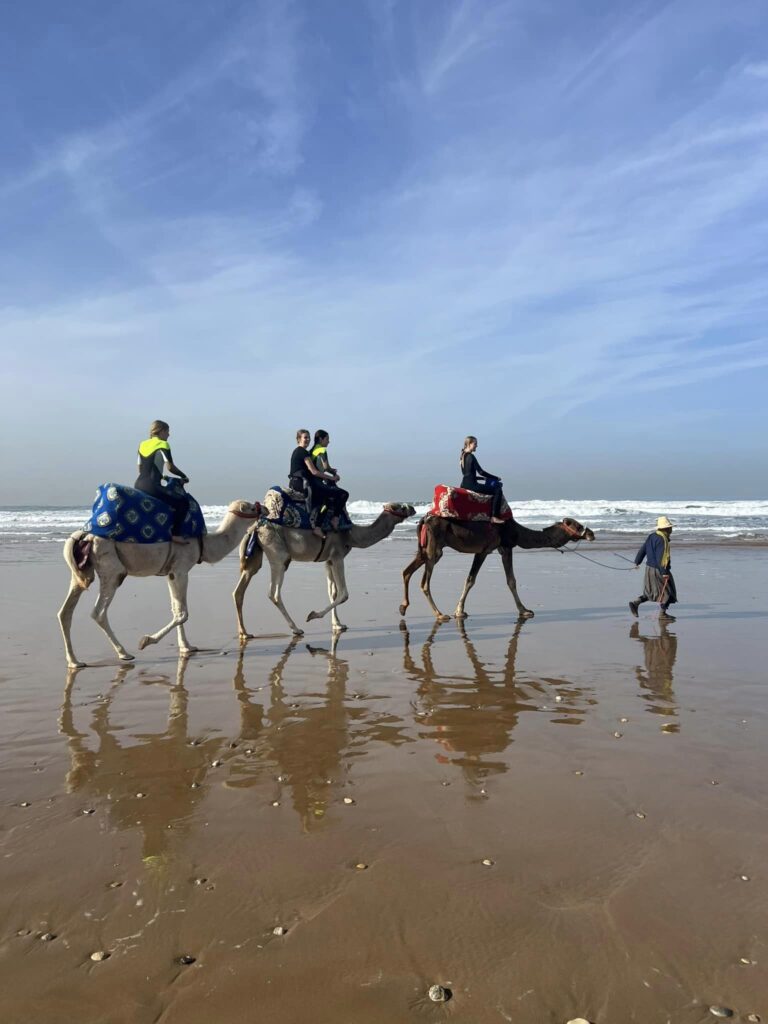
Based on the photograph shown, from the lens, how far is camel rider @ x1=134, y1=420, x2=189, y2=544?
8.78 metres

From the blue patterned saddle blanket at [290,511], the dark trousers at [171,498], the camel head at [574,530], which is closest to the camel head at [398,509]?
the blue patterned saddle blanket at [290,511]

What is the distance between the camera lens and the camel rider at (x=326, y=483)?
1033cm

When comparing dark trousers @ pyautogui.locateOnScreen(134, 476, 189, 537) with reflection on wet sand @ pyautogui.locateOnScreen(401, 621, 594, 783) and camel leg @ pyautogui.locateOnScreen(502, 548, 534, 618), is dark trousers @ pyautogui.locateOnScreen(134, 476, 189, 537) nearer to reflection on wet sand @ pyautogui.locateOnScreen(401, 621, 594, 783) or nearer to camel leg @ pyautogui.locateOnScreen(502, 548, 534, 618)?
reflection on wet sand @ pyautogui.locateOnScreen(401, 621, 594, 783)

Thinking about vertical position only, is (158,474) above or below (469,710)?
above

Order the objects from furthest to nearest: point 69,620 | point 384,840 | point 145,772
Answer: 1. point 69,620
2. point 145,772
3. point 384,840

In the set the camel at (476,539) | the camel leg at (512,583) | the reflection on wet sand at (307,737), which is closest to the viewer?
the reflection on wet sand at (307,737)

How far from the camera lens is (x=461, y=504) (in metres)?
12.2

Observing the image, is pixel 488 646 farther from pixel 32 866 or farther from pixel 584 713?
pixel 32 866

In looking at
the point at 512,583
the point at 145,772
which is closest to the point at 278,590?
the point at 512,583

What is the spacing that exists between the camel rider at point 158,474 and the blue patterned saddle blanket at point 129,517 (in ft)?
0.28

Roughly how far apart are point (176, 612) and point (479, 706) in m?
4.26

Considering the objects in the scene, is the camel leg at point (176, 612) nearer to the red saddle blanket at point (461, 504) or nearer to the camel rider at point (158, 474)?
the camel rider at point (158, 474)

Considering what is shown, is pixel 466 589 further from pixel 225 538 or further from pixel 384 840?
pixel 384 840

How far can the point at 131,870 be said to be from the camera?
11.0 feet
